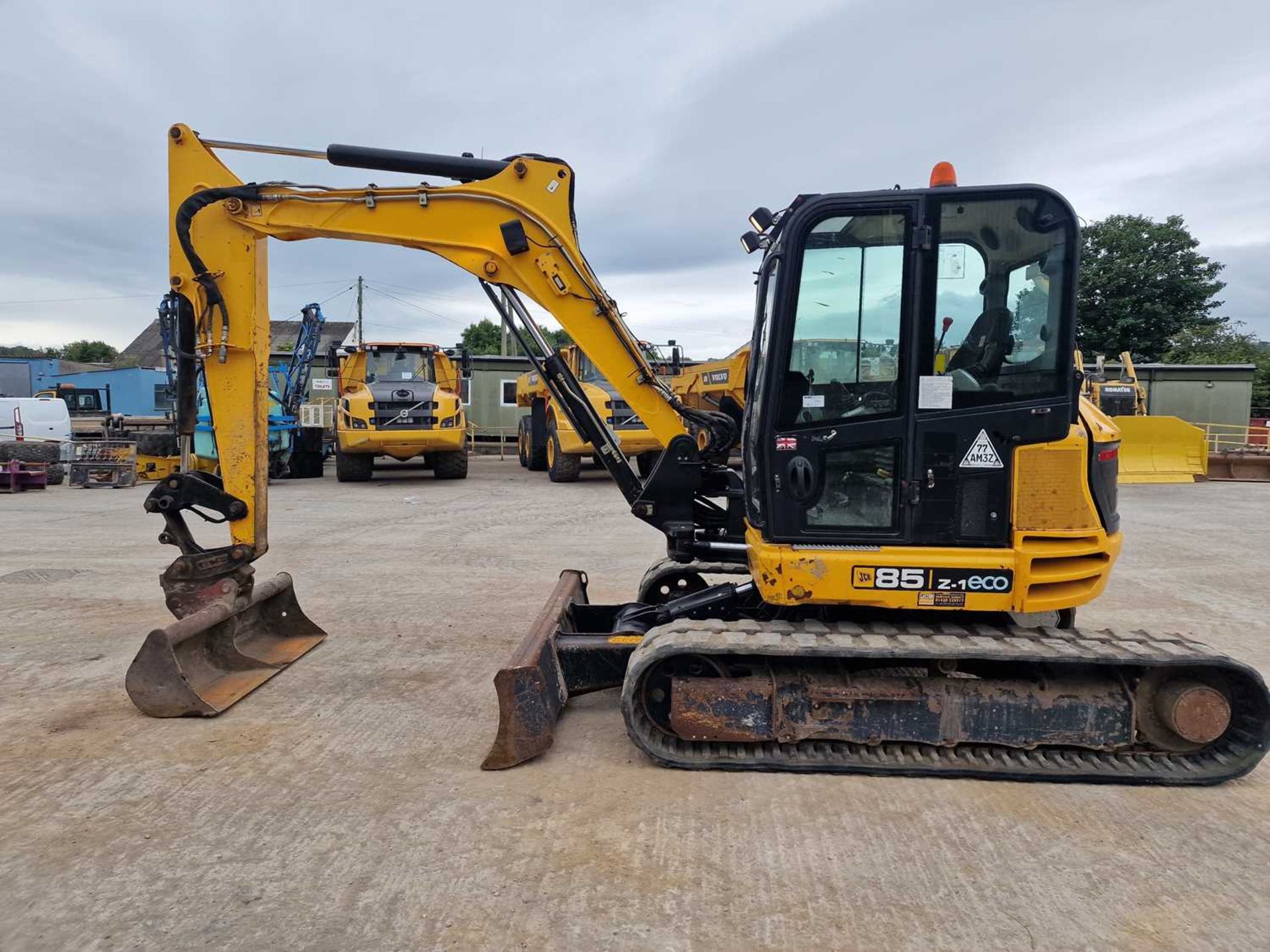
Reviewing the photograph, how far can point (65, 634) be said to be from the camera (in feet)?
19.8

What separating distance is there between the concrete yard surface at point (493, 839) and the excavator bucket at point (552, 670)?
15cm

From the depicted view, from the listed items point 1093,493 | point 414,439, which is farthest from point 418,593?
point 414,439

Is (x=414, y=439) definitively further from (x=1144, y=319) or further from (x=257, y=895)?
(x=1144, y=319)

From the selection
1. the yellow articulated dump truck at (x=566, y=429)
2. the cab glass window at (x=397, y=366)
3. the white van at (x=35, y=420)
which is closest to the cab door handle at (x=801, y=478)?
the yellow articulated dump truck at (x=566, y=429)

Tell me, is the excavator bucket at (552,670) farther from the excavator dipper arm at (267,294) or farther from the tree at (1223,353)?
the tree at (1223,353)

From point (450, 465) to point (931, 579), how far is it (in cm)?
1453

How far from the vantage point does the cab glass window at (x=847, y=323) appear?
3906mm

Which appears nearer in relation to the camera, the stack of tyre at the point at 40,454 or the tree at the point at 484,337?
the stack of tyre at the point at 40,454

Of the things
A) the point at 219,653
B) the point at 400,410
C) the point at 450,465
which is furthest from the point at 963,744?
the point at 450,465

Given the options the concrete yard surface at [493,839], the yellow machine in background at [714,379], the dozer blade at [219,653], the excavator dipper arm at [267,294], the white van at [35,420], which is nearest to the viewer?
the concrete yard surface at [493,839]

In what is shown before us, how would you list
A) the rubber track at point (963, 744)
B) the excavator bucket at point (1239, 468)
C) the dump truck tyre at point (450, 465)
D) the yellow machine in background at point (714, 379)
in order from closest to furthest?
1. the rubber track at point (963, 744)
2. the yellow machine in background at point (714, 379)
3. the dump truck tyre at point (450, 465)
4. the excavator bucket at point (1239, 468)

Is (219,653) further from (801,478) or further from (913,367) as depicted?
(913,367)

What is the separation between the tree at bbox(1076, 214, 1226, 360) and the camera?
3681 cm

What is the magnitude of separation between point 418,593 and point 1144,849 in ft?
18.6
